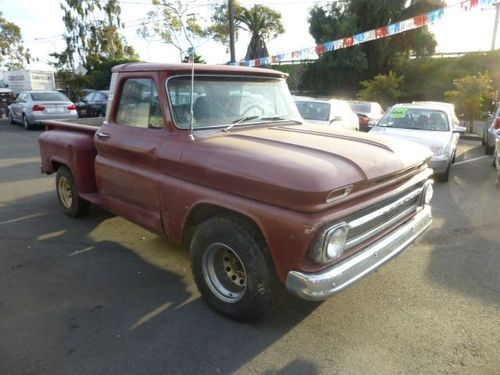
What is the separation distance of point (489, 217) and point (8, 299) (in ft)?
20.0

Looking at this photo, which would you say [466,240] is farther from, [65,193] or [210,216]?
[65,193]

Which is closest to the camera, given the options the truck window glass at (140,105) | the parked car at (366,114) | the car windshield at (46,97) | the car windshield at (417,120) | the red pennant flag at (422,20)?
the truck window glass at (140,105)

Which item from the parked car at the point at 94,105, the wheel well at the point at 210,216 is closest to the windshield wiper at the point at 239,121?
the wheel well at the point at 210,216

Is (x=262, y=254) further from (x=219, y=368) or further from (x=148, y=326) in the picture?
(x=148, y=326)

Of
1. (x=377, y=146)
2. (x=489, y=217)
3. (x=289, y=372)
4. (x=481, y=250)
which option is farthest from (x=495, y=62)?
(x=289, y=372)

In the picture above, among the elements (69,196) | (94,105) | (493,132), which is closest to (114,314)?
(69,196)

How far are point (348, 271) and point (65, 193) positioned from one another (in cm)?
444

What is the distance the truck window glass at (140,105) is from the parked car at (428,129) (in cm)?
578

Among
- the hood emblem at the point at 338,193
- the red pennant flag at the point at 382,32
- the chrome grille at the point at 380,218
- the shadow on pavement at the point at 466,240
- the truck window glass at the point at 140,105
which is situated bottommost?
the shadow on pavement at the point at 466,240

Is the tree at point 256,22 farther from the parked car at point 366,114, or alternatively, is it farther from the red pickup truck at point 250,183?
the red pickup truck at point 250,183

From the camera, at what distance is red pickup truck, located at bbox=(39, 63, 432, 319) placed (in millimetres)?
2594

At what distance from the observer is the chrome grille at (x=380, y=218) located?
2.84 meters

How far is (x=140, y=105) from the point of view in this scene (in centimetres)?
383

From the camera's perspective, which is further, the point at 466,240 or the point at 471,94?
the point at 471,94
